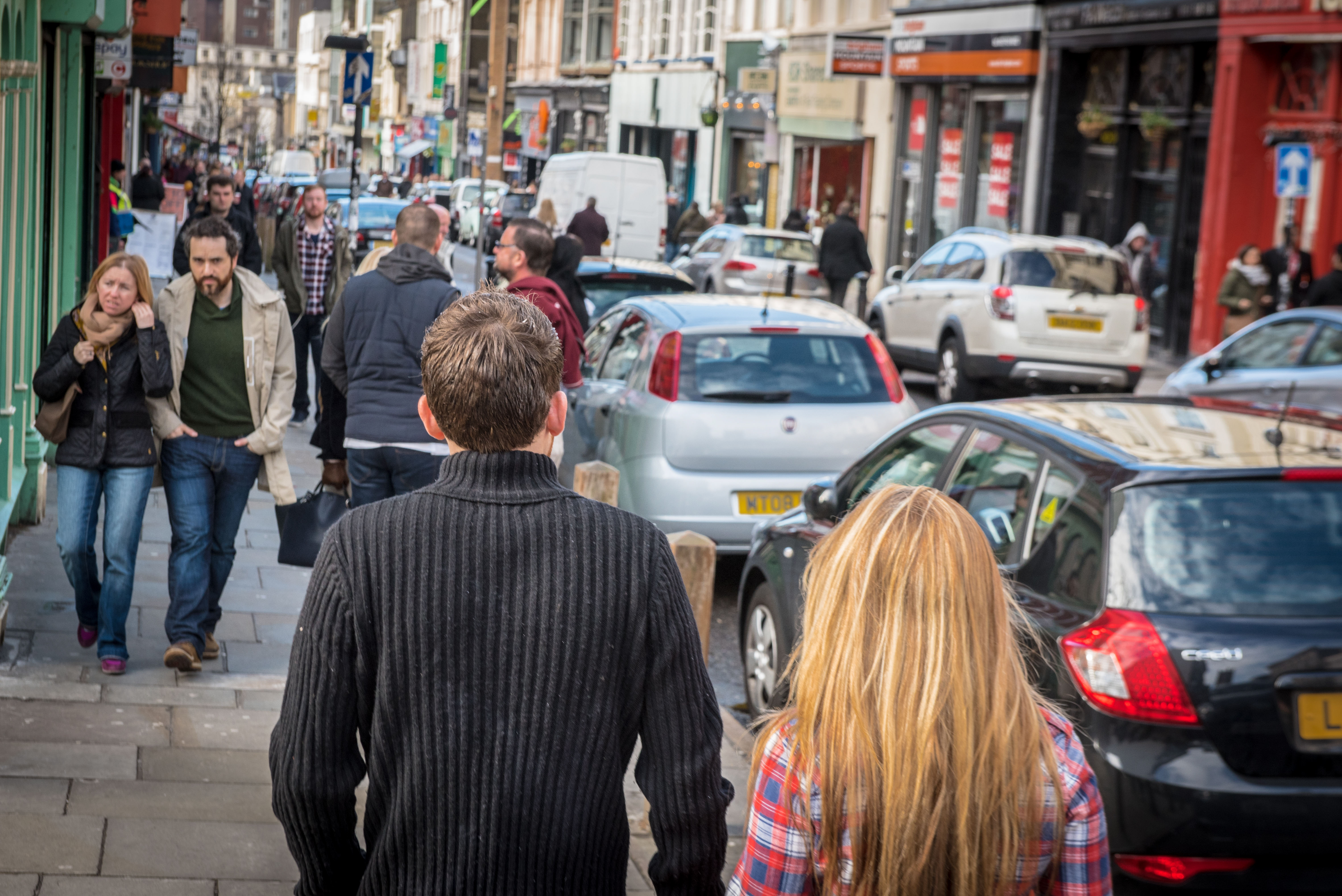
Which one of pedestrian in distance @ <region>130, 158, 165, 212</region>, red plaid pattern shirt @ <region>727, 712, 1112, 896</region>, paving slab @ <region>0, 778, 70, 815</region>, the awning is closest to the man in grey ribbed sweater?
red plaid pattern shirt @ <region>727, 712, 1112, 896</region>

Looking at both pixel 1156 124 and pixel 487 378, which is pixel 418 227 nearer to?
pixel 487 378

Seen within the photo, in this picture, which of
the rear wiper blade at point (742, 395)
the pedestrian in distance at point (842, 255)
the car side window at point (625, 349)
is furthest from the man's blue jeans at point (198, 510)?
the pedestrian in distance at point (842, 255)

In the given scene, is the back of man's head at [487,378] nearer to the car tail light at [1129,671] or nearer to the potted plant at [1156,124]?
the car tail light at [1129,671]

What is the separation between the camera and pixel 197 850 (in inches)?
181

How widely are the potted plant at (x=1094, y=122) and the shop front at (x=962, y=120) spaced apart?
1.86m

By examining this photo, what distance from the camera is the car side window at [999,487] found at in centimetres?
512

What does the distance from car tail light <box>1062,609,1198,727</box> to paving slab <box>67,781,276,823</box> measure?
2244mm

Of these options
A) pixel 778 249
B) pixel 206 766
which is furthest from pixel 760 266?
pixel 206 766

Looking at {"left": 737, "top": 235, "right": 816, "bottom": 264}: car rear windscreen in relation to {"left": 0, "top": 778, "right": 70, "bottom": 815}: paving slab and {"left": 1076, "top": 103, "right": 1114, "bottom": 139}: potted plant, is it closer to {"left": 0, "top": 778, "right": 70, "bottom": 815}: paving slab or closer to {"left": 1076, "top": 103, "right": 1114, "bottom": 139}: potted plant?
{"left": 1076, "top": 103, "right": 1114, "bottom": 139}: potted plant

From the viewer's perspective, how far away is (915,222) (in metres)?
33.1

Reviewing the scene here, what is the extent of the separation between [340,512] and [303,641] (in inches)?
158

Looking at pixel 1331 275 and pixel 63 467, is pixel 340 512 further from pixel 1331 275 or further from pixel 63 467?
pixel 1331 275

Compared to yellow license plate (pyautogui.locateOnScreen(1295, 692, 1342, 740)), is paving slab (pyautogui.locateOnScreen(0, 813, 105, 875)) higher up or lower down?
lower down

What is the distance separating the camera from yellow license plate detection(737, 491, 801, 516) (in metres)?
8.52
